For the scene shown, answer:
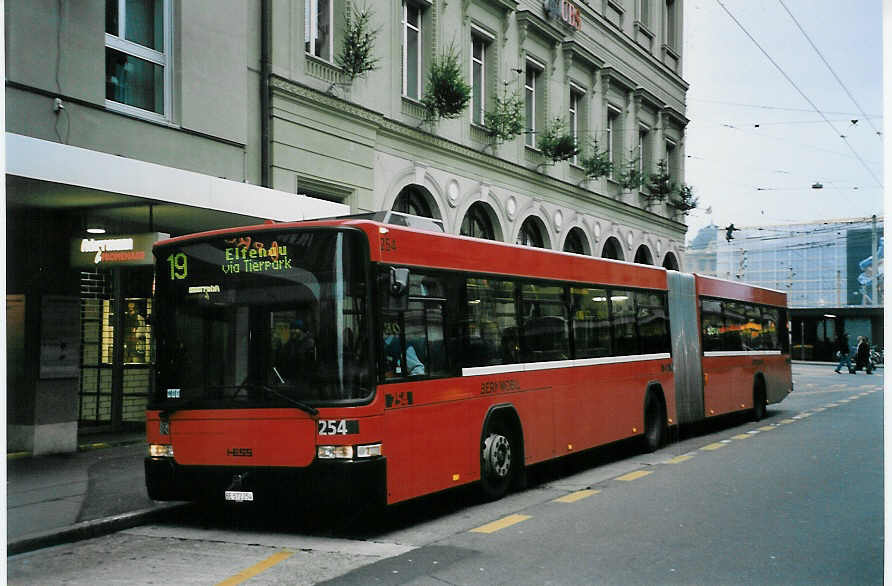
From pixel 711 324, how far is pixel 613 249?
10.00 metres

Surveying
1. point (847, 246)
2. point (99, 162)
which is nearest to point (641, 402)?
point (847, 246)

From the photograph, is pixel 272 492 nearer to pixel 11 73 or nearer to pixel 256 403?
pixel 256 403

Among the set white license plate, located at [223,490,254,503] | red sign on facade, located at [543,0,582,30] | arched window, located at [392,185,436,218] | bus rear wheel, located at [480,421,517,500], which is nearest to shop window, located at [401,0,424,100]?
arched window, located at [392,185,436,218]

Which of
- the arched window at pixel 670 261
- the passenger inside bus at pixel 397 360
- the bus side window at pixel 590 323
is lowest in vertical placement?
the passenger inside bus at pixel 397 360

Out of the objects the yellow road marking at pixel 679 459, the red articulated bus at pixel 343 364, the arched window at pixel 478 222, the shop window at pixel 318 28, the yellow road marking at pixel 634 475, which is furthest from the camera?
the arched window at pixel 478 222

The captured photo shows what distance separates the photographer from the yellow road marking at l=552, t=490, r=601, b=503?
33.8ft

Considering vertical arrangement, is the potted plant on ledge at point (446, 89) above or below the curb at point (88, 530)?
above

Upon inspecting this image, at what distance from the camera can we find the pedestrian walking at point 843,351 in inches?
1366

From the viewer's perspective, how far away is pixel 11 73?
37.0 ft

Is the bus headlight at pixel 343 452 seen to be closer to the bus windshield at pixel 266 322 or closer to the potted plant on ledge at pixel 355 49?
the bus windshield at pixel 266 322

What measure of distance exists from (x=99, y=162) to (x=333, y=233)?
13.6 feet

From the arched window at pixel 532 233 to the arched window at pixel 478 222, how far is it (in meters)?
1.45

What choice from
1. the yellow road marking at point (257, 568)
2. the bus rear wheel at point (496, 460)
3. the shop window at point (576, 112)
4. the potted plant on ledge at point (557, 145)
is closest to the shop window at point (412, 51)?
the potted plant on ledge at point (557, 145)

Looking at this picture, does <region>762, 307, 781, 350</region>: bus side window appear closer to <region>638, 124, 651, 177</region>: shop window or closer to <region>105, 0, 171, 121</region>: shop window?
<region>638, 124, 651, 177</region>: shop window
